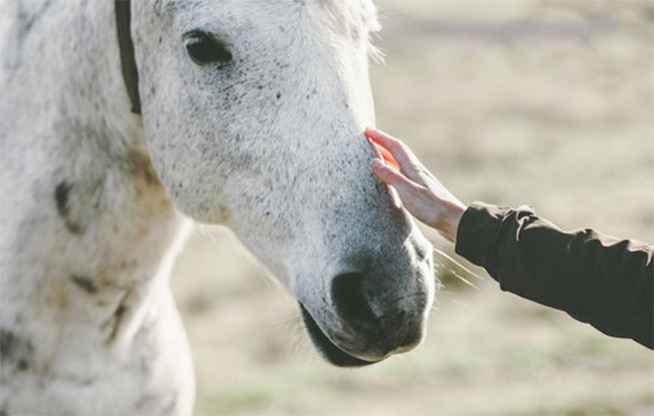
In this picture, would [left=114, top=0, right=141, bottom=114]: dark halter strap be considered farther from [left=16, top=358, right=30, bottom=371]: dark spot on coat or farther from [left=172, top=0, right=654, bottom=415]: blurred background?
[left=16, top=358, right=30, bottom=371]: dark spot on coat

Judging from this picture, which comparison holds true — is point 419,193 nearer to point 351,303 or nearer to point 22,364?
point 351,303

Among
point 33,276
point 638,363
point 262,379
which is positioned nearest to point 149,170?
point 33,276

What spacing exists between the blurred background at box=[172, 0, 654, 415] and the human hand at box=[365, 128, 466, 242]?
0.20 m

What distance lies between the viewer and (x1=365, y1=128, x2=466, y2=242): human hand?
2078mm

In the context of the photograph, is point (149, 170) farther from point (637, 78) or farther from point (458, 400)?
point (637, 78)

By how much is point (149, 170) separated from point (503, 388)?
350 cm

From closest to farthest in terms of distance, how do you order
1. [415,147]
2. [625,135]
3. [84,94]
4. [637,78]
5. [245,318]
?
[84,94] < [245,318] < [415,147] < [625,135] < [637,78]

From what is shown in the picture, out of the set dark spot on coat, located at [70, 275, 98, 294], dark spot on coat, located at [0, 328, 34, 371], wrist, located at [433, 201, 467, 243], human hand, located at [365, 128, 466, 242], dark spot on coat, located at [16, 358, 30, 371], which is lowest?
dark spot on coat, located at [16, 358, 30, 371]

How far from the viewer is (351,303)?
6.57 feet

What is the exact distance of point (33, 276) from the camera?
255 centimetres

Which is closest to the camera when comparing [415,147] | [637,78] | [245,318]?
[245,318]

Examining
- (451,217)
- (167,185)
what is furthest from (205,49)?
(451,217)

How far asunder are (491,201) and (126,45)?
6201 millimetres

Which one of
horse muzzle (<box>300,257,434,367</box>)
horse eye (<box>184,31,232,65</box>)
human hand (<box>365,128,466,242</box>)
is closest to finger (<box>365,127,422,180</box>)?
human hand (<box>365,128,466,242</box>)
